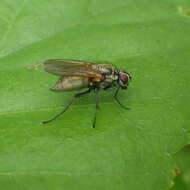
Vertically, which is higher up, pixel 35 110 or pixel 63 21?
pixel 63 21

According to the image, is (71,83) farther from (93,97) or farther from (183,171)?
(183,171)

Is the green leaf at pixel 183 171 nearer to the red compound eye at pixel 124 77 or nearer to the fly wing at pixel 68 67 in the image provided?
the red compound eye at pixel 124 77

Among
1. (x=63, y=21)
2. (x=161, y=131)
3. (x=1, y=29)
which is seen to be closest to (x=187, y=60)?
(x=161, y=131)

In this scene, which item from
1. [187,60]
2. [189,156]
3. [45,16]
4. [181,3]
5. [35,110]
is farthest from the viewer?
[189,156]

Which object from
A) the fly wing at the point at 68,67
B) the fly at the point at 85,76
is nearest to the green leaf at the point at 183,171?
the fly at the point at 85,76

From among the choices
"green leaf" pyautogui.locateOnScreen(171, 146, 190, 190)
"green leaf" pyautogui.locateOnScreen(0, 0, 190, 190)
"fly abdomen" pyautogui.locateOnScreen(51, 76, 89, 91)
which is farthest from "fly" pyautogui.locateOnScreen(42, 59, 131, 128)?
"green leaf" pyautogui.locateOnScreen(171, 146, 190, 190)

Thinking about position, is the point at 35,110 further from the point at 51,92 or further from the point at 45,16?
the point at 45,16
